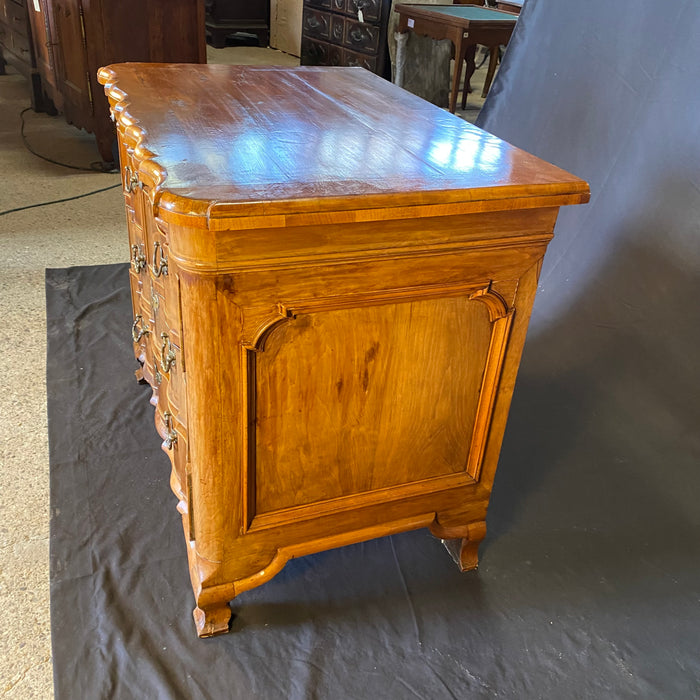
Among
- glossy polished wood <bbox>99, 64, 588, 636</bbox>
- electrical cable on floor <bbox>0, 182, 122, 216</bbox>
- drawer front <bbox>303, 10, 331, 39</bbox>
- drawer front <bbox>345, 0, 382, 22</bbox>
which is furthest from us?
drawer front <bbox>303, 10, 331, 39</bbox>

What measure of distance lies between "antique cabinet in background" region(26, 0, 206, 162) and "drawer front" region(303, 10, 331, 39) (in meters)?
2.24

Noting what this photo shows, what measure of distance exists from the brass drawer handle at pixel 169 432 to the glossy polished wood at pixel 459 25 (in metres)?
3.42

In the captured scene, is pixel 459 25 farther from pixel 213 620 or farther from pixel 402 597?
pixel 213 620

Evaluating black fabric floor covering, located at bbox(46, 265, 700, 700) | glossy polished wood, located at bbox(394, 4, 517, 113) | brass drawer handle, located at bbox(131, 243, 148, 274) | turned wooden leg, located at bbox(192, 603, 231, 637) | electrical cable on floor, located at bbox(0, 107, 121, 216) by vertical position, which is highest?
glossy polished wood, located at bbox(394, 4, 517, 113)

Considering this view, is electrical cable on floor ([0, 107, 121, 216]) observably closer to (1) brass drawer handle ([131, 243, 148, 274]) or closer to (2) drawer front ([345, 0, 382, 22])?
(1) brass drawer handle ([131, 243, 148, 274])

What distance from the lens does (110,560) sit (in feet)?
4.41

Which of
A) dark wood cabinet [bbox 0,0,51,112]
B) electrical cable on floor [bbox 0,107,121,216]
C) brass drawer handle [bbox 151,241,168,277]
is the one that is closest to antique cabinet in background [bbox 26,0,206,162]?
electrical cable on floor [bbox 0,107,121,216]

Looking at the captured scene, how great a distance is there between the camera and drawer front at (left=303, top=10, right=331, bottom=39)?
5.18 m

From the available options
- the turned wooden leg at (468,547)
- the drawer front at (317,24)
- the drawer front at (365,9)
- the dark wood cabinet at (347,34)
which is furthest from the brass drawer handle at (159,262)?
the drawer front at (317,24)

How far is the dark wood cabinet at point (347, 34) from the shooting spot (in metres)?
4.68

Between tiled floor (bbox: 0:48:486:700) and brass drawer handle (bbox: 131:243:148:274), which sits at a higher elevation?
brass drawer handle (bbox: 131:243:148:274)

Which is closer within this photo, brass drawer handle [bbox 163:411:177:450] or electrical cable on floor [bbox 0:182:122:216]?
brass drawer handle [bbox 163:411:177:450]

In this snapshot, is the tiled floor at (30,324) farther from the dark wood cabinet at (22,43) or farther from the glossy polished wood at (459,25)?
the glossy polished wood at (459,25)

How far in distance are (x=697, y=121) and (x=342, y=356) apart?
1.28 metres
